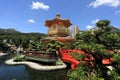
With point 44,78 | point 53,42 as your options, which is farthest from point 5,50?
point 44,78

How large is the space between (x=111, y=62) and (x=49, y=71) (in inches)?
613

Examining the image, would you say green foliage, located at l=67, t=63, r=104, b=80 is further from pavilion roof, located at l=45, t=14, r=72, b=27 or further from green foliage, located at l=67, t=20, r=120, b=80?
pavilion roof, located at l=45, t=14, r=72, b=27

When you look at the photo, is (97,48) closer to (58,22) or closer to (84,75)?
(84,75)

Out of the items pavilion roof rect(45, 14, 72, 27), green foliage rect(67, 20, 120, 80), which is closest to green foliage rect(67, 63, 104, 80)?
green foliage rect(67, 20, 120, 80)

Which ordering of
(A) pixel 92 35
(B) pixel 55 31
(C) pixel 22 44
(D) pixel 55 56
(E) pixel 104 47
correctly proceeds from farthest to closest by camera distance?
(C) pixel 22 44 < (B) pixel 55 31 < (D) pixel 55 56 < (A) pixel 92 35 < (E) pixel 104 47

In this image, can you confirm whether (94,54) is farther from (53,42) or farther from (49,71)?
(53,42)

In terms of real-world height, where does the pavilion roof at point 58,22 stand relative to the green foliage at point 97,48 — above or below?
above

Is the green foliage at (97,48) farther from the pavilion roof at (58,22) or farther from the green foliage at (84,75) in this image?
the pavilion roof at (58,22)

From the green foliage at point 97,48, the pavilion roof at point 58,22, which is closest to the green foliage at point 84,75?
the green foliage at point 97,48

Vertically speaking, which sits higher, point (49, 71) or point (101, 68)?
point (101, 68)

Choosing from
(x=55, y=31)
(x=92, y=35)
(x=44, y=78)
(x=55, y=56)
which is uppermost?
(x=55, y=31)

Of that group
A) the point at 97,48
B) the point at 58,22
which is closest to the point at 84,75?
the point at 97,48

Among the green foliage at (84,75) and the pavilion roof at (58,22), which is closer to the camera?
the green foliage at (84,75)

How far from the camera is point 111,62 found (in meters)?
6.89
